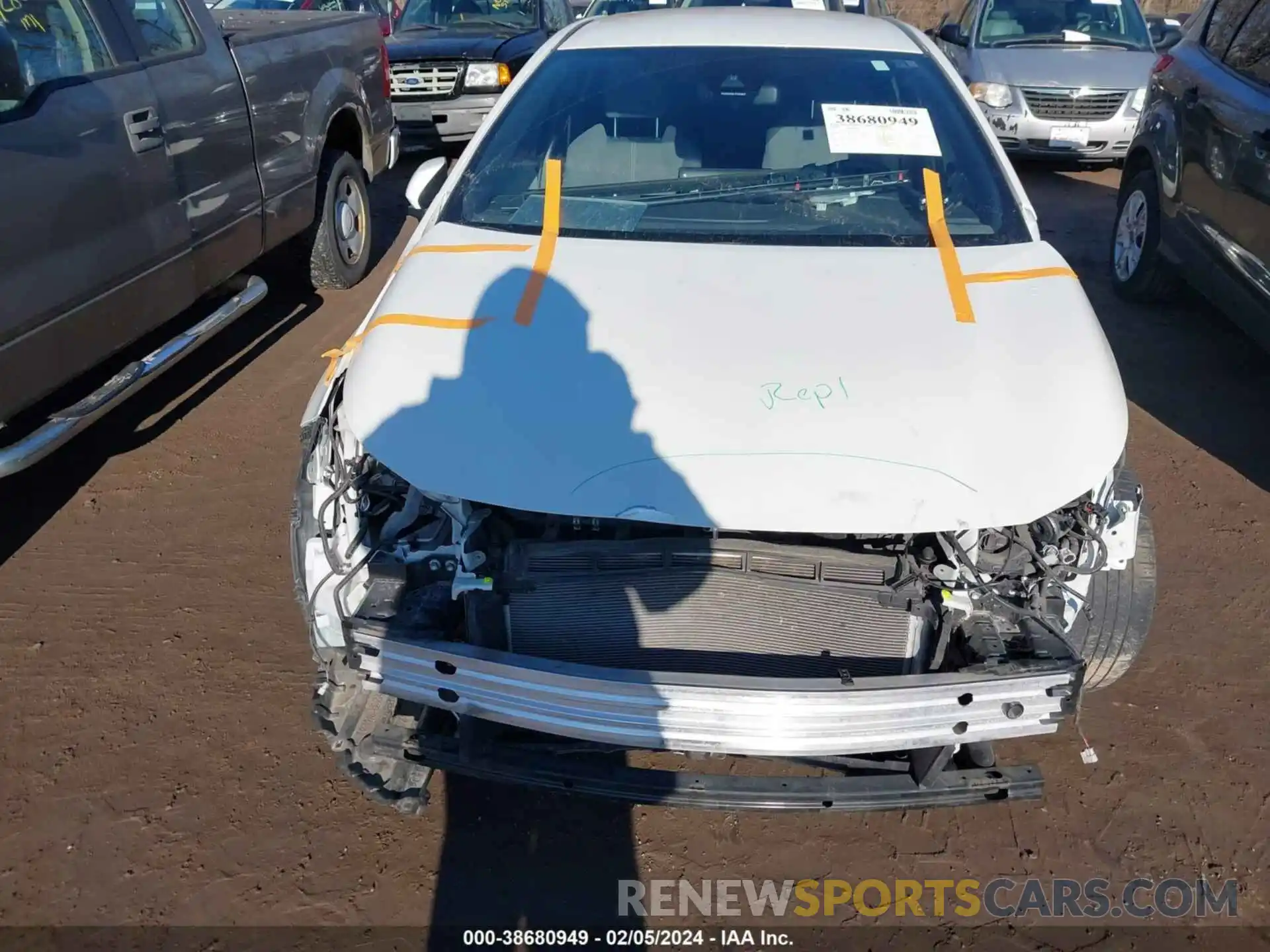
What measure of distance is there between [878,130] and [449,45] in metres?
6.73

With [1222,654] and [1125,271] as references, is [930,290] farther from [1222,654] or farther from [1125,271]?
[1125,271]

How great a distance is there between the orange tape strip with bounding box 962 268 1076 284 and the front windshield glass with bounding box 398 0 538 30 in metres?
7.84

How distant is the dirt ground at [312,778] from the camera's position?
2.41 meters

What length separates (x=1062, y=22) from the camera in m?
8.88

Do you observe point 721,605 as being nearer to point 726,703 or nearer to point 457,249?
point 726,703

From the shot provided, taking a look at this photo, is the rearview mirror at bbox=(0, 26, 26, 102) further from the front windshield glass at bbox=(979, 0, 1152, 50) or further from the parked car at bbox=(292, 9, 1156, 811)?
the front windshield glass at bbox=(979, 0, 1152, 50)

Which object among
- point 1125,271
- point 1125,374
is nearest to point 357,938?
point 1125,374

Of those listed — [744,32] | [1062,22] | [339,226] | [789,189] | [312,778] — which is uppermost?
[744,32]

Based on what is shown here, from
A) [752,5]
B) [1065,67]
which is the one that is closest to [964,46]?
[1065,67]

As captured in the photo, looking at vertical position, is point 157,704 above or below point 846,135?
below

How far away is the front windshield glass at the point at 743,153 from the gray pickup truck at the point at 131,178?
56.2 inches

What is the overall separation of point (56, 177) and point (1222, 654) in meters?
4.21

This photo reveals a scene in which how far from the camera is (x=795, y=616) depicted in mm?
2266

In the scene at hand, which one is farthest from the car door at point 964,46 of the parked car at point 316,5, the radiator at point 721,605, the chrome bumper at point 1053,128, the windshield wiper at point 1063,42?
the radiator at point 721,605
